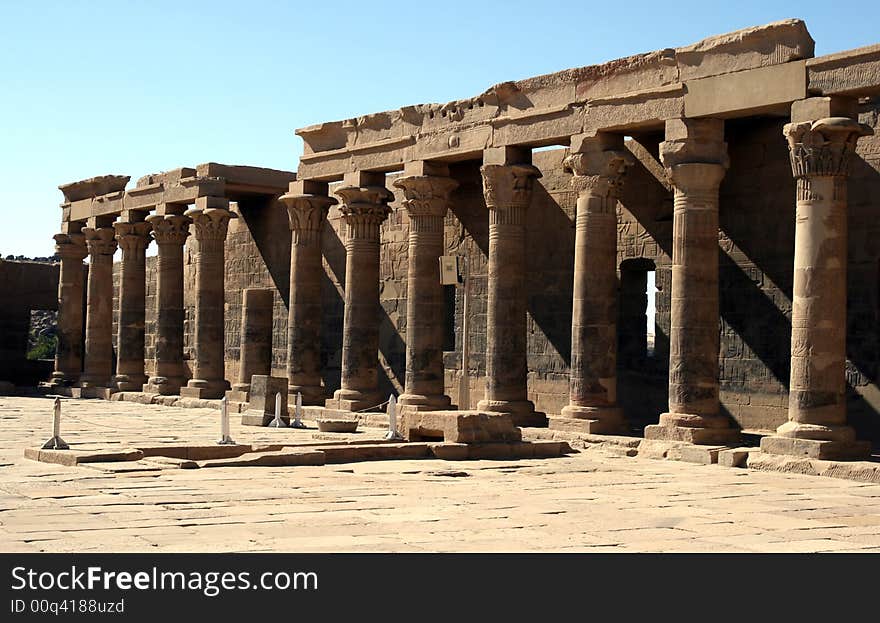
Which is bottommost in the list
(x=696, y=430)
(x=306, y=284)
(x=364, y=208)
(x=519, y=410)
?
(x=696, y=430)

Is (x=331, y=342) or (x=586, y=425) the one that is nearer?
(x=586, y=425)

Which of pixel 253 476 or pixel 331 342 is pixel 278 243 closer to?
pixel 331 342

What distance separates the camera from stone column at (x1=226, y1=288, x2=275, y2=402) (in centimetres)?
2994

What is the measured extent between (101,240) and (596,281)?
18844 mm

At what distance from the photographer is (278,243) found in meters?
30.9

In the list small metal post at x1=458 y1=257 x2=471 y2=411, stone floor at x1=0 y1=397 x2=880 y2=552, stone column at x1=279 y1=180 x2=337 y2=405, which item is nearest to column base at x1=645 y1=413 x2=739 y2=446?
stone floor at x1=0 y1=397 x2=880 y2=552

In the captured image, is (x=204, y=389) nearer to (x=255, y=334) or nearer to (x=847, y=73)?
(x=255, y=334)

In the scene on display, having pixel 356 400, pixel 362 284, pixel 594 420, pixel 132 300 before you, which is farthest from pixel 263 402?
pixel 132 300

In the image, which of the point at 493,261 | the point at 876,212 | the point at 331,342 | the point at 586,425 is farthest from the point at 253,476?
the point at 331,342

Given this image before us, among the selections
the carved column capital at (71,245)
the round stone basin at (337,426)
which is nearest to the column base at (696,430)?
the round stone basin at (337,426)

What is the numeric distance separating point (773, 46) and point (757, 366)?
547cm

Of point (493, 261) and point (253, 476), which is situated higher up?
point (493, 261)

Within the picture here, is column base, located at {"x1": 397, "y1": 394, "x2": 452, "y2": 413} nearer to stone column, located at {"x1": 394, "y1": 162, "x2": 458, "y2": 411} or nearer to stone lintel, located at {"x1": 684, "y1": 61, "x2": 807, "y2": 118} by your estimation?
stone column, located at {"x1": 394, "y1": 162, "x2": 458, "y2": 411}

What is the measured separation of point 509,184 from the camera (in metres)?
21.3
